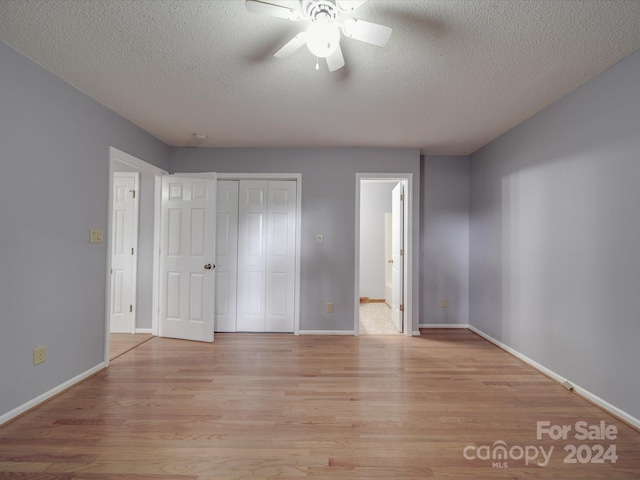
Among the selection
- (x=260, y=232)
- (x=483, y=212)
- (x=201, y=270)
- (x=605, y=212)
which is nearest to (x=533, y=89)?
(x=605, y=212)

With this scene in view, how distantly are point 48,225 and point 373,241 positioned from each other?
5.25 m

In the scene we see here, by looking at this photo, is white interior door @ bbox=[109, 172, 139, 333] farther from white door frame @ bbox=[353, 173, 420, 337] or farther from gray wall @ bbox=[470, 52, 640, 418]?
gray wall @ bbox=[470, 52, 640, 418]

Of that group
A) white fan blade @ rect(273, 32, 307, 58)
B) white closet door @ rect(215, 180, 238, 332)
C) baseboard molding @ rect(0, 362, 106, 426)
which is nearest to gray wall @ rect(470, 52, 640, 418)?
white fan blade @ rect(273, 32, 307, 58)

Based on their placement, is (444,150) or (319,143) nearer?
(319,143)

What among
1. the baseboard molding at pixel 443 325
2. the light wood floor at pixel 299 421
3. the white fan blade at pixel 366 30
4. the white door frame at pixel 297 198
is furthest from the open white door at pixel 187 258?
the baseboard molding at pixel 443 325

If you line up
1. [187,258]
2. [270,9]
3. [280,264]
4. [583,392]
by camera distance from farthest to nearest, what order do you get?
[280,264] < [187,258] < [583,392] < [270,9]

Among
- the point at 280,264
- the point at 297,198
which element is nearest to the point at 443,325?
the point at 280,264

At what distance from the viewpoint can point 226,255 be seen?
4.02m

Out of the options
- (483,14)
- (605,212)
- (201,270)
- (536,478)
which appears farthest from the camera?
(201,270)

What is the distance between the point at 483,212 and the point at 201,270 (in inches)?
144

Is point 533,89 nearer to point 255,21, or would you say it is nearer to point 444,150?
point 444,150

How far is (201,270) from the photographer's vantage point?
12.1ft

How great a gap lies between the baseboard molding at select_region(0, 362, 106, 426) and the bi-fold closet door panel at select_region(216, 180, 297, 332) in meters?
1.50

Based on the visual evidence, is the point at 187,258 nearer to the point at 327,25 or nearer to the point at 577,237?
the point at 327,25
